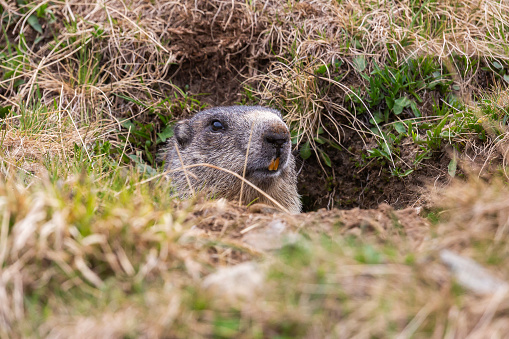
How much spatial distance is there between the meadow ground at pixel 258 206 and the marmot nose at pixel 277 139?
110cm

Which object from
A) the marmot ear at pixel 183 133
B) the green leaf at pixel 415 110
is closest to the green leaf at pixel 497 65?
the green leaf at pixel 415 110

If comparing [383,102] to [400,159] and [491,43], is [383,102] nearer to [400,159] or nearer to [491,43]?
[400,159]

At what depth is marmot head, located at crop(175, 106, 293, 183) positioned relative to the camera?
4.97 meters

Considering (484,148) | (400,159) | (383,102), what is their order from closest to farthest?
(484,148) < (400,159) < (383,102)

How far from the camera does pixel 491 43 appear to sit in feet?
19.6

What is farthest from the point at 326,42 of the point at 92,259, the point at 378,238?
the point at 92,259

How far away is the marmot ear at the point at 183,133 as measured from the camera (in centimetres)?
590

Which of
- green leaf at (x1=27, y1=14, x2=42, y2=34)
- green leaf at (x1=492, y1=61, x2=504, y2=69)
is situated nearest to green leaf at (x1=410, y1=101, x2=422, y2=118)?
green leaf at (x1=492, y1=61, x2=504, y2=69)

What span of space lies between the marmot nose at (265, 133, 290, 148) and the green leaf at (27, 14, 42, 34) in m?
3.88

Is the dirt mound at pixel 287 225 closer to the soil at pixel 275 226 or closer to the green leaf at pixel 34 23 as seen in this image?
the soil at pixel 275 226

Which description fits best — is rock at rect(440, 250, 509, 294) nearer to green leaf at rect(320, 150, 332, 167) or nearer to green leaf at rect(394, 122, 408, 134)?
green leaf at rect(394, 122, 408, 134)

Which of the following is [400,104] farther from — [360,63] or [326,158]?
[326,158]

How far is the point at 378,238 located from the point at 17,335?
6.28ft

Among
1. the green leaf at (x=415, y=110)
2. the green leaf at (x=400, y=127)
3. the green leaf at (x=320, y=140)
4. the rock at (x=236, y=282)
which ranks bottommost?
the green leaf at (x=320, y=140)
